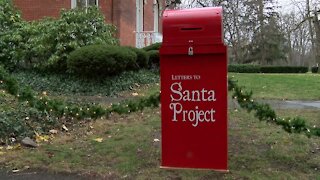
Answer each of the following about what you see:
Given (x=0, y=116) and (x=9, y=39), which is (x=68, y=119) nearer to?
(x=0, y=116)

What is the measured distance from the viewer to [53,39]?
13.9 meters

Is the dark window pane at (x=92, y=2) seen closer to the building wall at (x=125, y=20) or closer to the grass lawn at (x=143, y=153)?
the building wall at (x=125, y=20)

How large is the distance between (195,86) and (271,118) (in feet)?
4.30

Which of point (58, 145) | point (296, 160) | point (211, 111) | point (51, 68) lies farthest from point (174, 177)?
point (51, 68)

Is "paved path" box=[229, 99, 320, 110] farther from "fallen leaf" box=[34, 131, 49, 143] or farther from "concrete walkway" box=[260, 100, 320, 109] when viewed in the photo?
"fallen leaf" box=[34, 131, 49, 143]

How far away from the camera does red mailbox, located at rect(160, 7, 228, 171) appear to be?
194 inches

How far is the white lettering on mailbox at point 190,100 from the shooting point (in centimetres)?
502

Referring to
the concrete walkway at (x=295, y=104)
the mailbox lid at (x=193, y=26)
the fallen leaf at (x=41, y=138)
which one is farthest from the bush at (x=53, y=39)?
the mailbox lid at (x=193, y=26)

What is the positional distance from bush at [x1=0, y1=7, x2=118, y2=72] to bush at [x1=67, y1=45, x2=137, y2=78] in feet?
3.12

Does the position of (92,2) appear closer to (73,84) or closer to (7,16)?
(7,16)

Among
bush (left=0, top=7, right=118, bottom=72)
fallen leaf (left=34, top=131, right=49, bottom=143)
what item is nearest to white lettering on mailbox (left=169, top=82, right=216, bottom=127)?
fallen leaf (left=34, top=131, right=49, bottom=143)

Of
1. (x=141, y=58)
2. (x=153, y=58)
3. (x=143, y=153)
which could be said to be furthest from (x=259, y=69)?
(x=143, y=153)

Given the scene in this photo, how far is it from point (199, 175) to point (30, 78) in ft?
32.6

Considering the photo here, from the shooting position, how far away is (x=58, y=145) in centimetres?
646
